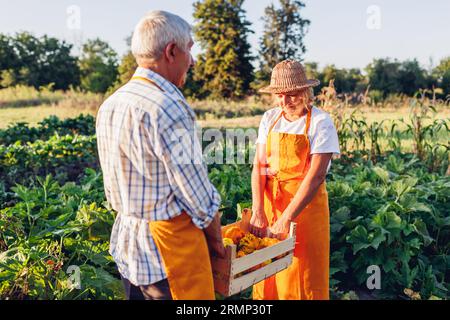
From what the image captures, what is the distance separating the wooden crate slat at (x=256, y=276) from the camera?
2.07 metres

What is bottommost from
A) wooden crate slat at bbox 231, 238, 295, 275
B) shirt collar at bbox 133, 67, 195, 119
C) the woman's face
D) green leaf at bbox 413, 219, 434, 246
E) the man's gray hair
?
green leaf at bbox 413, 219, 434, 246

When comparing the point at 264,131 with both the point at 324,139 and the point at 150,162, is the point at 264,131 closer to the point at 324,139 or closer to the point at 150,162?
the point at 324,139

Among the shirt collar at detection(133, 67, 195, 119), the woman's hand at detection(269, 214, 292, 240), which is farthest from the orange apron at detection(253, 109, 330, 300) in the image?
the shirt collar at detection(133, 67, 195, 119)

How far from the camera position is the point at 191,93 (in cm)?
2748

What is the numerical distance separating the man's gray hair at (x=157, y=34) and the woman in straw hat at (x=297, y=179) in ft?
3.25

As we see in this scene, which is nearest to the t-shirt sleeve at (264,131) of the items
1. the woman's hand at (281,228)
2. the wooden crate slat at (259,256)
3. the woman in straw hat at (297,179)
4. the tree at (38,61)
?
the woman in straw hat at (297,179)

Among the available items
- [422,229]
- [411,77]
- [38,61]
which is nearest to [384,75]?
[411,77]

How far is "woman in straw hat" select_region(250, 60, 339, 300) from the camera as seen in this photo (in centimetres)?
256

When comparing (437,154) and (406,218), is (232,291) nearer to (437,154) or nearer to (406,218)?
(406,218)

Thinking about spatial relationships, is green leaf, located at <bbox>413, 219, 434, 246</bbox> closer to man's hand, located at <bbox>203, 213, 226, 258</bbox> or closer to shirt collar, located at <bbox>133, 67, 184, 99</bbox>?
man's hand, located at <bbox>203, 213, 226, 258</bbox>

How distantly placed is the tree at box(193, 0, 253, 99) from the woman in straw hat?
955 inches

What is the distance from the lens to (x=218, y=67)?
27000mm

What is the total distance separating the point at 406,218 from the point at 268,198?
6.03ft
